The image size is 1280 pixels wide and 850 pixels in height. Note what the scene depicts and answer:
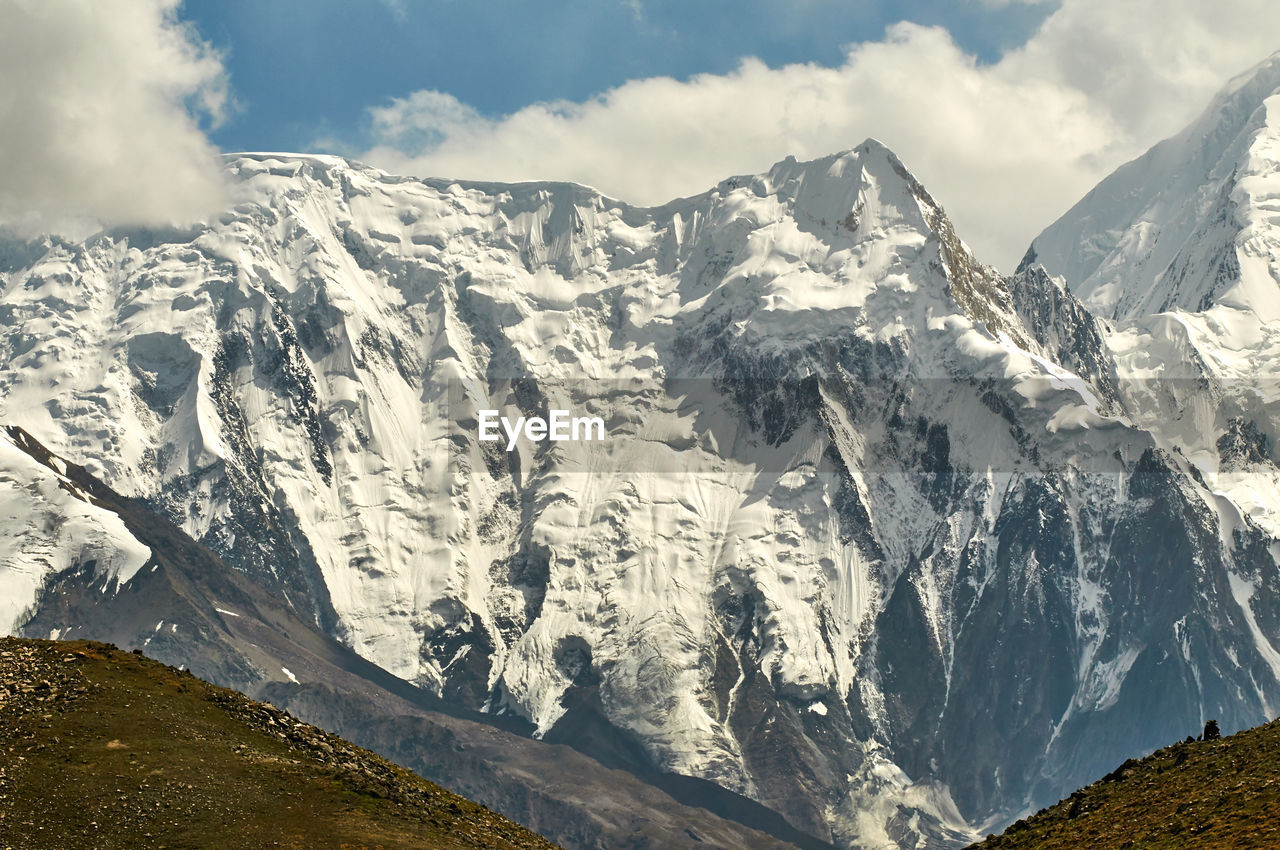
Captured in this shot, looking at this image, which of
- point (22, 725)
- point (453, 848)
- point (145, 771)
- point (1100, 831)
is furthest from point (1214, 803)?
point (22, 725)

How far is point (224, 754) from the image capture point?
13938 cm

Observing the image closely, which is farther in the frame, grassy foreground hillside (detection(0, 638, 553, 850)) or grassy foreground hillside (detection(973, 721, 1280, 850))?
grassy foreground hillside (detection(0, 638, 553, 850))

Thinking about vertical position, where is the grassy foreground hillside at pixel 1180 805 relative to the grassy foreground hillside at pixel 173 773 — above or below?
above

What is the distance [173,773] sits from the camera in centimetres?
13362

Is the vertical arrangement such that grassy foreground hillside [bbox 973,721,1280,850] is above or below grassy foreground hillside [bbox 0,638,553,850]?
above

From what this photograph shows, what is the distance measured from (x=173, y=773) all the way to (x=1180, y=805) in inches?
Result: 2808

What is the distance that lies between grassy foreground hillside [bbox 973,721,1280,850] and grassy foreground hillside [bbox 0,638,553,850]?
4429 centimetres

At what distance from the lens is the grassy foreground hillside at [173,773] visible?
127 metres

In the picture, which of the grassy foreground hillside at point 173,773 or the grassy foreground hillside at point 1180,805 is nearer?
the grassy foreground hillside at point 1180,805

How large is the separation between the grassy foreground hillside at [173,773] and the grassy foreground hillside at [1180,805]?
4429 cm

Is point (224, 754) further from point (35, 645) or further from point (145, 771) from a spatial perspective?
point (35, 645)

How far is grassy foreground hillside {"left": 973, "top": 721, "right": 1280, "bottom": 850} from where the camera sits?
10750cm

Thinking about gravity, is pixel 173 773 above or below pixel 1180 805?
below

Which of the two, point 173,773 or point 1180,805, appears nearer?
point 1180,805
